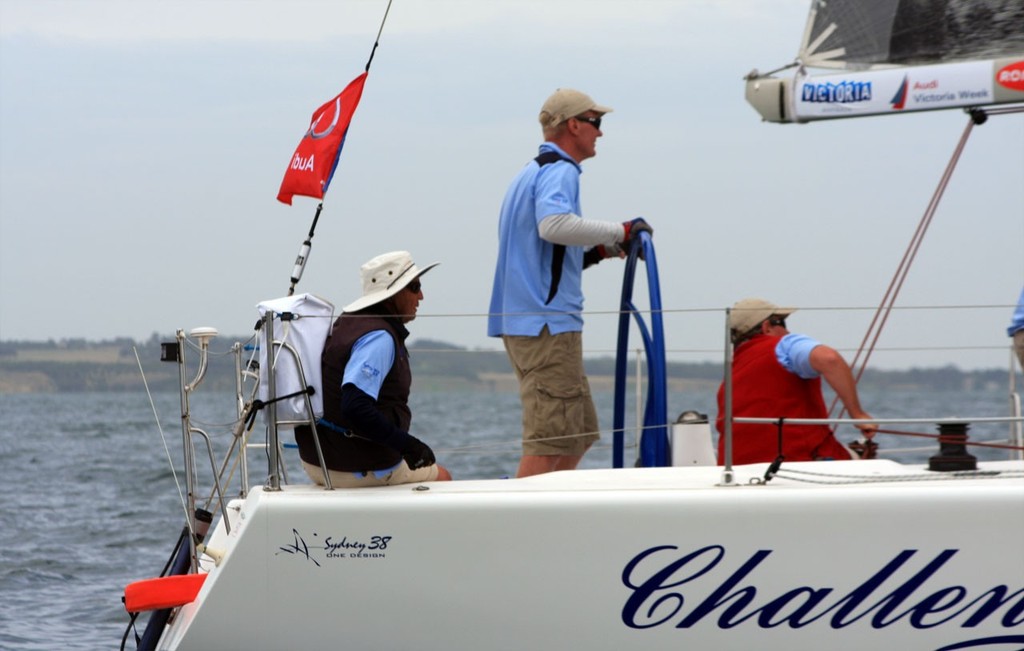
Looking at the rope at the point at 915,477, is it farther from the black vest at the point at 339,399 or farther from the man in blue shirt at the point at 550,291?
the black vest at the point at 339,399

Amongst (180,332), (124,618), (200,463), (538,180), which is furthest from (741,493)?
(200,463)

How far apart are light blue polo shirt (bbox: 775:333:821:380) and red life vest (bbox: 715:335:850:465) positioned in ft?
0.13

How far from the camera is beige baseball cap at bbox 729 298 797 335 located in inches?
189

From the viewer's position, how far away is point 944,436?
3863mm

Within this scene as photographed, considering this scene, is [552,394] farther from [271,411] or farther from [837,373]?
[271,411]

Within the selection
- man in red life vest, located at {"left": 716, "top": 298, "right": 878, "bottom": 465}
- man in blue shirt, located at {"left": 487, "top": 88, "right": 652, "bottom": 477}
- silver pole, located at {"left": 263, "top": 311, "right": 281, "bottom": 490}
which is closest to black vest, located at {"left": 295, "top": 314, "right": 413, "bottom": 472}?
silver pole, located at {"left": 263, "top": 311, "right": 281, "bottom": 490}

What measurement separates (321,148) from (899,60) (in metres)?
2.03

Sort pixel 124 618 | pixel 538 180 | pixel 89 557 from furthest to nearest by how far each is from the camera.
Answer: pixel 89 557 < pixel 124 618 < pixel 538 180

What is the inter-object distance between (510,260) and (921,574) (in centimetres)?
169

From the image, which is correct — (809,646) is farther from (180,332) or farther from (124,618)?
(124,618)

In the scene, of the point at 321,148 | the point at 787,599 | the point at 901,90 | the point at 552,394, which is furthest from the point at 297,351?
the point at 901,90

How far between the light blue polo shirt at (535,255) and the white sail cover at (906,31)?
88 cm

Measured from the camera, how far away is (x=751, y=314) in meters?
4.82

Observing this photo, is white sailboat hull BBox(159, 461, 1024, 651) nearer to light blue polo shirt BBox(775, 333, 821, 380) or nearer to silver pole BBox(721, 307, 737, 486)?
silver pole BBox(721, 307, 737, 486)
